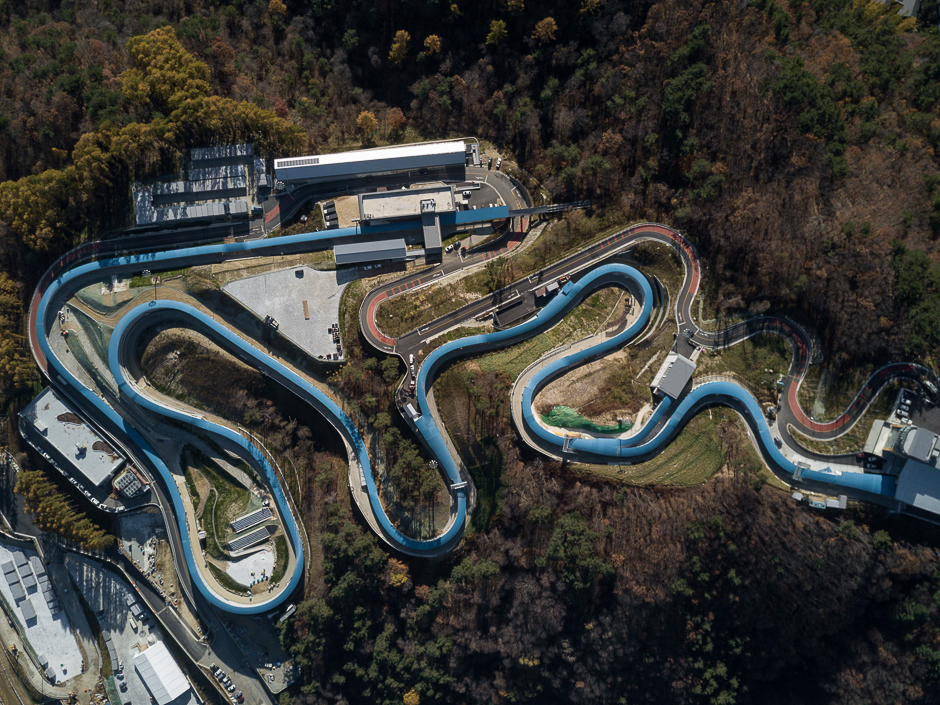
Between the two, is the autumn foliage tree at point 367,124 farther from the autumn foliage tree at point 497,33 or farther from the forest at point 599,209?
the autumn foliage tree at point 497,33

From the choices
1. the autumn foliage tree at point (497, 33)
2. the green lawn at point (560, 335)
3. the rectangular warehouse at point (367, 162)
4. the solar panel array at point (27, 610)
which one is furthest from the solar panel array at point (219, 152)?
the solar panel array at point (27, 610)

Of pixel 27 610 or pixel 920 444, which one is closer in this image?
pixel 920 444

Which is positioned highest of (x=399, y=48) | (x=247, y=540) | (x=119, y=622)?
(x=399, y=48)

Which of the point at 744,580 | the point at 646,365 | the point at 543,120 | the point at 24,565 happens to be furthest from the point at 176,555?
the point at 543,120

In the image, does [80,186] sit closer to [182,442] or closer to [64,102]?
[64,102]

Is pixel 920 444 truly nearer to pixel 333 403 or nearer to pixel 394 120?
pixel 333 403

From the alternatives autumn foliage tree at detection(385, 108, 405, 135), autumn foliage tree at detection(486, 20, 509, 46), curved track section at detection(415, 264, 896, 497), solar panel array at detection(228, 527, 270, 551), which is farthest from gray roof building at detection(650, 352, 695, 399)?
solar panel array at detection(228, 527, 270, 551)

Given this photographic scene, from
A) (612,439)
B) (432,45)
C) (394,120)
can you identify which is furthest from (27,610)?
(432,45)
